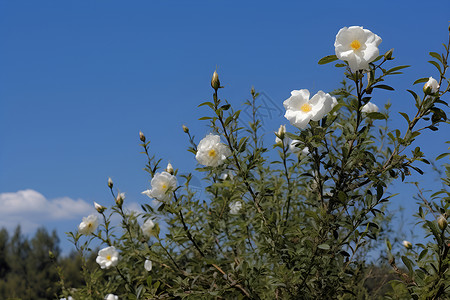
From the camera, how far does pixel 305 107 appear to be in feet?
5.97

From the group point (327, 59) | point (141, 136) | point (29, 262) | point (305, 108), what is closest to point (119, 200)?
point (141, 136)

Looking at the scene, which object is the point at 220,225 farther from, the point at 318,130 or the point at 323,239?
the point at 318,130

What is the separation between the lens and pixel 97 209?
2764 millimetres

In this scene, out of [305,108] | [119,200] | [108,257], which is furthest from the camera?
[108,257]

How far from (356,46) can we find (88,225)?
210cm

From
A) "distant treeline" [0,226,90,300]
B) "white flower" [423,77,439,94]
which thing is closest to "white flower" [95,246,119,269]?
"white flower" [423,77,439,94]

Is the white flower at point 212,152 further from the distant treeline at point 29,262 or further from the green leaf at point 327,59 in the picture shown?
the distant treeline at point 29,262

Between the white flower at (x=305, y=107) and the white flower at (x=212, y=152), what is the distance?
0.40 m

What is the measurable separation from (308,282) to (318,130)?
673 mm

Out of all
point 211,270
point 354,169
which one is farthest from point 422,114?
point 211,270

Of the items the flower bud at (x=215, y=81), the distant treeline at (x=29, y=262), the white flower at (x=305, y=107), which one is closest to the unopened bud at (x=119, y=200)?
the flower bud at (x=215, y=81)

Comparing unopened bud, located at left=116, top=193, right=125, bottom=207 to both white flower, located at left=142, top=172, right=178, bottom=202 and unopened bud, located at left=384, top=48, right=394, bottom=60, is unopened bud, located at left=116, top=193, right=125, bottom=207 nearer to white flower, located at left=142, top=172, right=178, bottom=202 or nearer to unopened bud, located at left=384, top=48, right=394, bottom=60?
white flower, located at left=142, top=172, right=178, bottom=202

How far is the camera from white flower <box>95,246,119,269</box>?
2795mm

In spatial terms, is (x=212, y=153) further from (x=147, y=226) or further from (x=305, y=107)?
(x=147, y=226)
